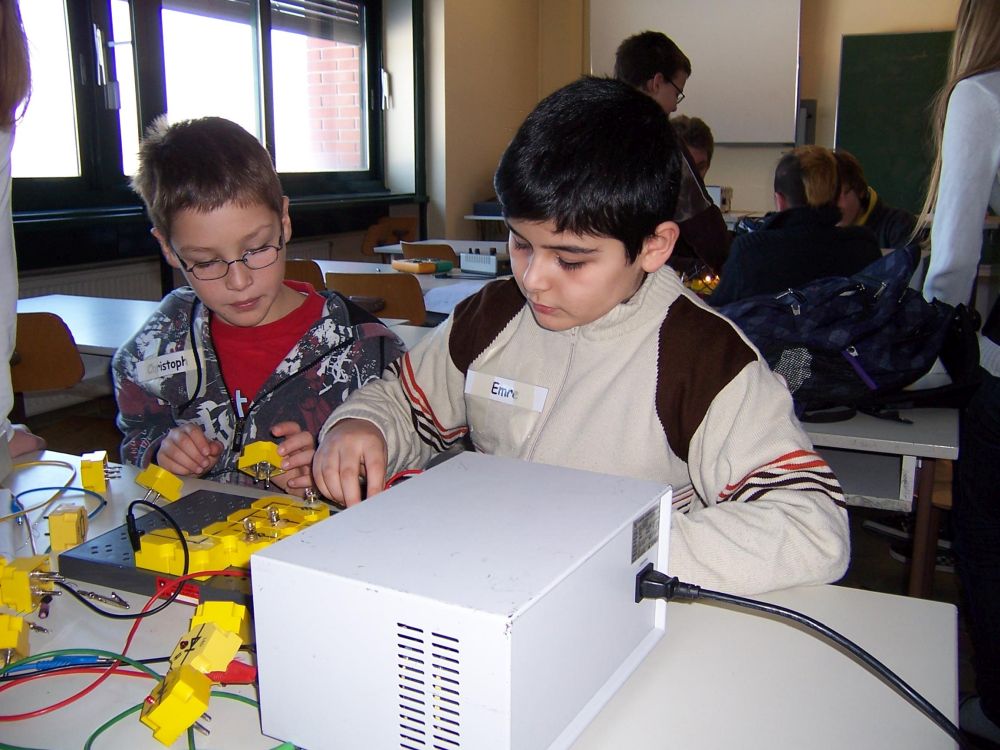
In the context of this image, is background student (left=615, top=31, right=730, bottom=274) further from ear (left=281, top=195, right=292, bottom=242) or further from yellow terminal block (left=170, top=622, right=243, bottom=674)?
yellow terminal block (left=170, top=622, right=243, bottom=674)

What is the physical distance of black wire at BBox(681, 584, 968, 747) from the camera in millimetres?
628

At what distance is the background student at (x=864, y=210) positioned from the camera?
367 centimetres

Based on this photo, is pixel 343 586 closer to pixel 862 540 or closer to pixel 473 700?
pixel 473 700

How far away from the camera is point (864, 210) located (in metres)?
4.21

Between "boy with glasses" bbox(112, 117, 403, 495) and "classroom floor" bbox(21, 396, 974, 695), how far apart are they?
1.11m

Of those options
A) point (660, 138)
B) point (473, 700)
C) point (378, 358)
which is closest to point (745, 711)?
point (473, 700)

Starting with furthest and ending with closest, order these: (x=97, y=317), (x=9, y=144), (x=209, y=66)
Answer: (x=209, y=66)
(x=97, y=317)
(x=9, y=144)

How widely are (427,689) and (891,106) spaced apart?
22.0 ft

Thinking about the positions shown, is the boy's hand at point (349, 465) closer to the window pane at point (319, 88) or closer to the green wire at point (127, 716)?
the green wire at point (127, 716)

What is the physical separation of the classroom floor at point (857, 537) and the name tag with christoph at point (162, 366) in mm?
1329

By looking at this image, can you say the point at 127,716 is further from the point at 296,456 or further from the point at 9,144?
the point at 9,144

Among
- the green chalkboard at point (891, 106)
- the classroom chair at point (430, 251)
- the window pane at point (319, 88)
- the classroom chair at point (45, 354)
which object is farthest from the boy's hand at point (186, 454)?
the green chalkboard at point (891, 106)

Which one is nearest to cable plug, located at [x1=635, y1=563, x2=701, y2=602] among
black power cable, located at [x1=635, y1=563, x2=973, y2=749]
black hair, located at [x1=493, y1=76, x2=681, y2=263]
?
black power cable, located at [x1=635, y1=563, x2=973, y2=749]

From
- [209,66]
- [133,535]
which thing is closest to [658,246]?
[133,535]
